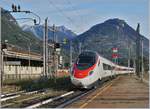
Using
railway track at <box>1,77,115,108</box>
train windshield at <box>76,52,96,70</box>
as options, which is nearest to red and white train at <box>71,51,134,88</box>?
train windshield at <box>76,52,96,70</box>

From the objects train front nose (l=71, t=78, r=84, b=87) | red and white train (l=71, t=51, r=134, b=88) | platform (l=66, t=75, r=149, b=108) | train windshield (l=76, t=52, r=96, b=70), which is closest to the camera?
platform (l=66, t=75, r=149, b=108)

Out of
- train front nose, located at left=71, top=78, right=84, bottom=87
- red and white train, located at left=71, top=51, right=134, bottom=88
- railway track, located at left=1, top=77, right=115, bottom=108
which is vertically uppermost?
red and white train, located at left=71, top=51, right=134, bottom=88

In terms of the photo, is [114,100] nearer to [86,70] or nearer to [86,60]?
[86,70]

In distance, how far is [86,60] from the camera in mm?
36531

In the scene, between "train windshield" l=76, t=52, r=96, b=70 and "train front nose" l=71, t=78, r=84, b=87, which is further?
"train windshield" l=76, t=52, r=96, b=70

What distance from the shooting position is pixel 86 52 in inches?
1487

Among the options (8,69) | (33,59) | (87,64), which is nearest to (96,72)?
(87,64)

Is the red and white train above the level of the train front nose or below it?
above

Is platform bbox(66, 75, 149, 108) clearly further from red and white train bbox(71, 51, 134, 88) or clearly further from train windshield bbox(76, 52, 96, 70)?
train windshield bbox(76, 52, 96, 70)

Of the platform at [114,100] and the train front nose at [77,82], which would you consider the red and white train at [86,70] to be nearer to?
the train front nose at [77,82]

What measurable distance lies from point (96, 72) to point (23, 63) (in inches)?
2579

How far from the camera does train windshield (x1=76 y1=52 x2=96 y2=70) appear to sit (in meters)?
35.6

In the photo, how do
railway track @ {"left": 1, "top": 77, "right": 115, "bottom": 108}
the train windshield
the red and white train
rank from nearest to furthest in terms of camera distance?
railway track @ {"left": 1, "top": 77, "right": 115, "bottom": 108}, the red and white train, the train windshield

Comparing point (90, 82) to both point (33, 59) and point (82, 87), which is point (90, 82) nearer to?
→ point (82, 87)
